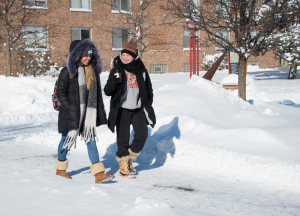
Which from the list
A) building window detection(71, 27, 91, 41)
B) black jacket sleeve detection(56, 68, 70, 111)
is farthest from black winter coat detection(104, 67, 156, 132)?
building window detection(71, 27, 91, 41)

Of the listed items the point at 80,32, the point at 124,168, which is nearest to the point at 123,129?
the point at 124,168

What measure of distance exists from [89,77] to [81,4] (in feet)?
72.4

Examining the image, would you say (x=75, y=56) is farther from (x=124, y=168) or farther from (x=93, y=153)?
(x=124, y=168)

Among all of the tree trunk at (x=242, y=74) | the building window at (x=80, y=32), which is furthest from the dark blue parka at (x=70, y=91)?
the building window at (x=80, y=32)

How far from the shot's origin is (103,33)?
24.9 m

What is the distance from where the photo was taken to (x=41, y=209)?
2736mm

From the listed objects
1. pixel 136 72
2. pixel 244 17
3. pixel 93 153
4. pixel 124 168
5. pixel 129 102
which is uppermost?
pixel 244 17

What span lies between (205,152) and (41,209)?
2875mm

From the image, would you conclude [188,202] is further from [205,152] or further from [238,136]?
[238,136]

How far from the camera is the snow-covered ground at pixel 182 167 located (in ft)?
9.77

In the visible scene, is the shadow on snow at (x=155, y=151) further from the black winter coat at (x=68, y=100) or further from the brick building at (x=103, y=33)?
the brick building at (x=103, y=33)

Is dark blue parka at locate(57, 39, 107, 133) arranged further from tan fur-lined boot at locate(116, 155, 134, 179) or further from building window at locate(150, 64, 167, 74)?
building window at locate(150, 64, 167, 74)

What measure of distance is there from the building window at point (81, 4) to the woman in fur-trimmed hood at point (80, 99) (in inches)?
858

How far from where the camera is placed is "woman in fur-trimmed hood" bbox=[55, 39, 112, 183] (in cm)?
400
